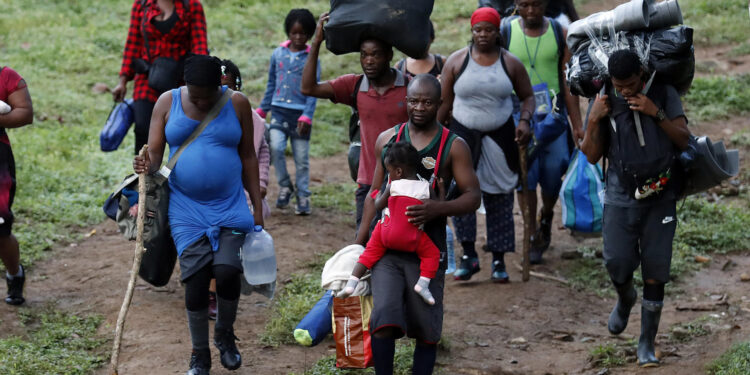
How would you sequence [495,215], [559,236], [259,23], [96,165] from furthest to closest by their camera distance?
[259,23]
[96,165]
[559,236]
[495,215]

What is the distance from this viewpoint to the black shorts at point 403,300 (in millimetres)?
4828

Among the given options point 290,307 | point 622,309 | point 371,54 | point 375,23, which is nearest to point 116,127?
point 290,307

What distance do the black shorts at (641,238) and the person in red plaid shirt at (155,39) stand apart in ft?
11.8

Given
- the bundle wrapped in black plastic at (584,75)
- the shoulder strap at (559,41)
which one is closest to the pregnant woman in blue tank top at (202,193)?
the bundle wrapped in black plastic at (584,75)

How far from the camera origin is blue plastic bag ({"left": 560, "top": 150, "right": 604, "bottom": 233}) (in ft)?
24.0

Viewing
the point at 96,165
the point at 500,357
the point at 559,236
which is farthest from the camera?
the point at 96,165

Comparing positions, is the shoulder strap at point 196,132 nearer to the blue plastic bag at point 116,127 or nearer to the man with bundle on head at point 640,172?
the man with bundle on head at point 640,172

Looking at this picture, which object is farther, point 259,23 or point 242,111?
point 259,23

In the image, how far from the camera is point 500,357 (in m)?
6.36

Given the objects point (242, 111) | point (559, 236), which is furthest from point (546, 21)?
point (242, 111)

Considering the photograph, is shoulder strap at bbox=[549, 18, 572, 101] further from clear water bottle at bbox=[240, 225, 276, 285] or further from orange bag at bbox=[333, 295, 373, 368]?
orange bag at bbox=[333, 295, 373, 368]

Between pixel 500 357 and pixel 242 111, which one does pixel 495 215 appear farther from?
pixel 242 111

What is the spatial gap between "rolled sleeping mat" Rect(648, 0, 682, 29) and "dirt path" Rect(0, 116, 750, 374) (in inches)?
80.1

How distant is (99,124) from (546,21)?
267 inches
